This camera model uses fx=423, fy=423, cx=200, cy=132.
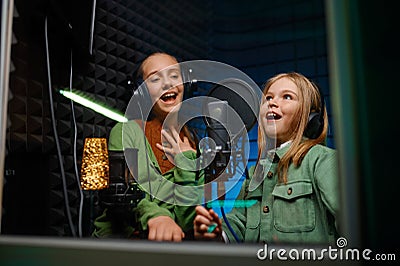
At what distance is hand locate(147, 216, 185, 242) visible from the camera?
0.64m

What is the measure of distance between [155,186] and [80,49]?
1.18ft

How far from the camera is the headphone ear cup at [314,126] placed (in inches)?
29.8

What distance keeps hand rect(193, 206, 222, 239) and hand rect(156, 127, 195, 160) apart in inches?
6.0

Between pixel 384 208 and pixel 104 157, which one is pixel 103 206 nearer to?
Answer: pixel 104 157

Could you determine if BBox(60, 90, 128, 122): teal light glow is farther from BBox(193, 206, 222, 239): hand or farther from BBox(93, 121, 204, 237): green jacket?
BBox(193, 206, 222, 239): hand

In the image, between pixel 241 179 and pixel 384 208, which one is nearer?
pixel 384 208

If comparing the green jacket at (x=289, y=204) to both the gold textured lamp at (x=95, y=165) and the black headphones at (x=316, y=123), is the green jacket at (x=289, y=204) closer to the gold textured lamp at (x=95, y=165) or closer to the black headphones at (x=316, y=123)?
the black headphones at (x=316, y=123)

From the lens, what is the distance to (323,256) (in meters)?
0.49

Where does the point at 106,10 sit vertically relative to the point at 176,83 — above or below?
above

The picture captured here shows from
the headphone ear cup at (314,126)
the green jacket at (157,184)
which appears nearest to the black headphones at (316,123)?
the headphone ear cup at (314,126)

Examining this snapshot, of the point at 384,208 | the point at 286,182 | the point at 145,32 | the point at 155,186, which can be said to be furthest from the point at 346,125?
the point at 145,32

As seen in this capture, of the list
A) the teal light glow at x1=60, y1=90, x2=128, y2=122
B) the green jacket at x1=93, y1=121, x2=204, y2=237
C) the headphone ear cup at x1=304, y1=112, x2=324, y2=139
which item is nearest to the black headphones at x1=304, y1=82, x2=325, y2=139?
the headphone ear cup at x1=304, y1=112, x2=324, y2=139

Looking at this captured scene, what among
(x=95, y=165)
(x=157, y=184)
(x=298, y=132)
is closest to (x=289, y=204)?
(x=298, y=132)

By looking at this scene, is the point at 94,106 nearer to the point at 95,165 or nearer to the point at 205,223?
the point at 95,165
